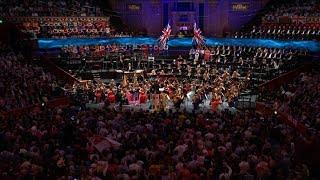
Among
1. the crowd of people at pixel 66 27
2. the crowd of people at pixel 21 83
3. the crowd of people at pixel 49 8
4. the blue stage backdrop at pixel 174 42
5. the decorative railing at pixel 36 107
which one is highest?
the crowd of people at pixel 49 8

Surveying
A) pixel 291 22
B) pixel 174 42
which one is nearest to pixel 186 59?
pixel 174 42

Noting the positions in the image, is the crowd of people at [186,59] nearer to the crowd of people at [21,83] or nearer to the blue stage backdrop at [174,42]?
the blue stage backdrop at [174,42]

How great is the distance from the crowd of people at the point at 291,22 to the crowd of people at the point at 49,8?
1153cm

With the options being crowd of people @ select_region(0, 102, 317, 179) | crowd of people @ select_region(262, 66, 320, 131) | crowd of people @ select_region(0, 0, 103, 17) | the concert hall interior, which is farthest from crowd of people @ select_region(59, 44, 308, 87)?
crowd of people @ select_region(0, 102, 317, 179)

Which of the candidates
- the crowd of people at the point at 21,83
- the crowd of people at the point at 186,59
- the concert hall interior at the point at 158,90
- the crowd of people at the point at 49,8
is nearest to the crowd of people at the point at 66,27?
the concert hall interior at the point at 158,90

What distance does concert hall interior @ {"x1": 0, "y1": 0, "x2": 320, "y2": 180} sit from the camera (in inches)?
533

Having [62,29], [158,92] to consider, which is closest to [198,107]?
[158,92]

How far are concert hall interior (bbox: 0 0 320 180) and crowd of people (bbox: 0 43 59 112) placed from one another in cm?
8

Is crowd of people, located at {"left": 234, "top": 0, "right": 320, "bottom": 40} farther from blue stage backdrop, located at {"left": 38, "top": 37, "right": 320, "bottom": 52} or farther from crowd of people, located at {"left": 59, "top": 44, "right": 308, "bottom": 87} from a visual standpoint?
crowd of people, located at {"left": 59, "top": 44, "right": 308, "bottom": 87}

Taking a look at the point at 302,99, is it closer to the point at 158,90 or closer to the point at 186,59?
the point at 158,90

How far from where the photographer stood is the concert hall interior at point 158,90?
1355 centimetres

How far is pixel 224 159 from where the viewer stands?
1353 cm

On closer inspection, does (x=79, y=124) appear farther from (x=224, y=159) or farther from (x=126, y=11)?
(x=126, y=11)

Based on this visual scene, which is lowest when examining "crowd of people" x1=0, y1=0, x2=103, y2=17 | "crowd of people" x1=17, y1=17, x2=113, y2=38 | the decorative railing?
the decorative railing
